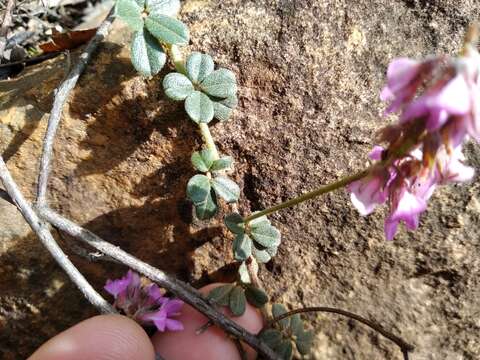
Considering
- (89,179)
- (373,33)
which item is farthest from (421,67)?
(89,179)

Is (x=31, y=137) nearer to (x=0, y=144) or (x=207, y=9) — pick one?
(x=0, y=144)

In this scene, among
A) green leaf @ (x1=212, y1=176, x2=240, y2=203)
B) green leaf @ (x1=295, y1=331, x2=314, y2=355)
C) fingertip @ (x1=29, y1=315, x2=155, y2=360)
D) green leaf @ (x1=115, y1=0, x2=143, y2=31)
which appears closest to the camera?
fingertip @ (x1=29, y1=315, x2=155, y2=360)

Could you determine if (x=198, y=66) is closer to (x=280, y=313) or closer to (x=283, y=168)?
(x=283, y=168)

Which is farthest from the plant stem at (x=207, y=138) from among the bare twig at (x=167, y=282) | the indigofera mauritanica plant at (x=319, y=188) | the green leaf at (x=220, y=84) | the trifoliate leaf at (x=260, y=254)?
the bare twig at (x=167, y=282)

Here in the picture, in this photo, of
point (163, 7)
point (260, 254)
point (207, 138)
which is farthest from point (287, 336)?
point (163, 7)

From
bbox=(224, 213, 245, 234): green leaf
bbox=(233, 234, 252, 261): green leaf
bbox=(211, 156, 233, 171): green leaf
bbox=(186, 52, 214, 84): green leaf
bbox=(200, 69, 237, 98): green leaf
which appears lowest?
bbox=(233, 234, 252, 261): green leaf

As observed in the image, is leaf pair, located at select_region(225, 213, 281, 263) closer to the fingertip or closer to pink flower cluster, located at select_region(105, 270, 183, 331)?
pink flower cluster, located at select_region(105, 270, 183, 331)

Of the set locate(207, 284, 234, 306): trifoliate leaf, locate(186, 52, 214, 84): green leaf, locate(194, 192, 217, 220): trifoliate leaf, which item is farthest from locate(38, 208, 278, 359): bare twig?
locate(186, 52, 214, 84): green leaf
